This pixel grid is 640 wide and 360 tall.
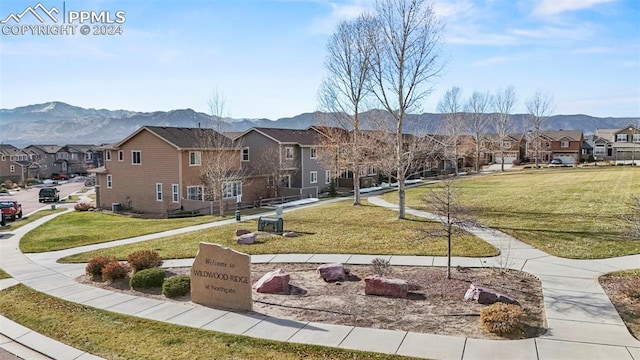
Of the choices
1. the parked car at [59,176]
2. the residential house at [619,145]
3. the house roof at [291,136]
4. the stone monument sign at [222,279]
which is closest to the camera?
the stone monument sign at [222,279]

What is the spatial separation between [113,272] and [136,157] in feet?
95.3

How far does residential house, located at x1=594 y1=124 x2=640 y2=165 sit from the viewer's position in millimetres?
93469

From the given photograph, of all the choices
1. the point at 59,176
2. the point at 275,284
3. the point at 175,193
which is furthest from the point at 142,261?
the point at 59,176

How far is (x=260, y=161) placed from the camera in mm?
44312

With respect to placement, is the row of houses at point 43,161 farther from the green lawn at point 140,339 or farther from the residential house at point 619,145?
the residential house at point 619,145

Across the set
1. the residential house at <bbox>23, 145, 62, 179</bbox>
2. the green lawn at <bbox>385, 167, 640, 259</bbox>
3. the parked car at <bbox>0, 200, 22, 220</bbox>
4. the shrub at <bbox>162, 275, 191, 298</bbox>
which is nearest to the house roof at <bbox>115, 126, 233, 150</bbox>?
the parked car at <bbox>0, 200, 22, 220</bbox>

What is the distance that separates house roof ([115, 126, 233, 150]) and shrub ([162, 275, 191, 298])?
78.2 ft

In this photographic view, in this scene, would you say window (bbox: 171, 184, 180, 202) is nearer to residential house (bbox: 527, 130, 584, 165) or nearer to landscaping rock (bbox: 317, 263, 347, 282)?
landscaping rock (bbox: 317, 263, 347, 282)

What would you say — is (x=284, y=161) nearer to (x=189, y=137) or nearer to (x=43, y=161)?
(x=189, y=137)

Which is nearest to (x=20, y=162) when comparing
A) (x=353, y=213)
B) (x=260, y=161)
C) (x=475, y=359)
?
(x=260, y=161)

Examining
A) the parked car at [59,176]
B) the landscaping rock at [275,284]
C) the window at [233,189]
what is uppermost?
the window at [233,189]

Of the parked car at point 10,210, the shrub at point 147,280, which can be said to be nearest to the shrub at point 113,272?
the shrub at point 147,280

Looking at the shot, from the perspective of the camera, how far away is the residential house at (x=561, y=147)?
296 feet

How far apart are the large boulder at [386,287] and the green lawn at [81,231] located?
49.5ft
